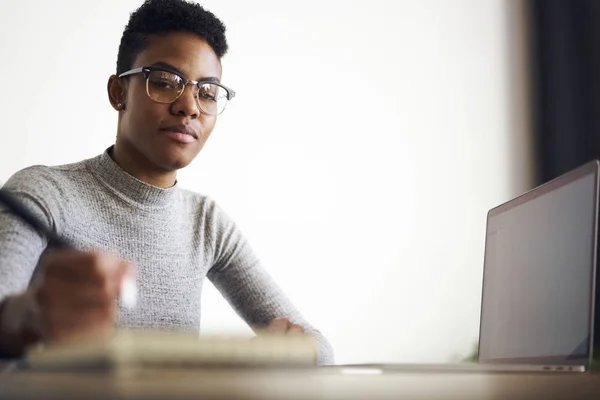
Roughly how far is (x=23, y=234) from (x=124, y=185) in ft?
1.10

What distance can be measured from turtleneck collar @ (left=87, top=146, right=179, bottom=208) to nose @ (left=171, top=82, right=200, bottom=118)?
0.15m

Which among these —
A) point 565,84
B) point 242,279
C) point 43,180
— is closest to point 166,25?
point 43,180

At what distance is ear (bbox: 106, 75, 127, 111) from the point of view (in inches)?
62.3

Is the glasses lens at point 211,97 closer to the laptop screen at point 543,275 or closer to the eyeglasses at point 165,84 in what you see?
the eyeglasses at point 165,84

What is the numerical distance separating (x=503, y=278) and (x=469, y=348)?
2034 millimetres

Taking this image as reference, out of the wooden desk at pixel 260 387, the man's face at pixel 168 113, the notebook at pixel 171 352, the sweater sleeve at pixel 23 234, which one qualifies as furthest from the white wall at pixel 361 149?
the wooden desk at pixel 260 387

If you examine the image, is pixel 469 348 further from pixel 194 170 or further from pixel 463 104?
pixel 194 170

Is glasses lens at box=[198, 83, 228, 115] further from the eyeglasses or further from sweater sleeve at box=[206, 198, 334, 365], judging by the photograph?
sweater sleeve at box=[206, 198, 334, 365]

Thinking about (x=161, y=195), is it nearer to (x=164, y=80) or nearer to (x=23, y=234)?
(x=164, y=80)

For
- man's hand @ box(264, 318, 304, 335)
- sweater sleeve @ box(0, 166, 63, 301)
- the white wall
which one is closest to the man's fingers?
man's hand @ box(264, 318, 304, 335)

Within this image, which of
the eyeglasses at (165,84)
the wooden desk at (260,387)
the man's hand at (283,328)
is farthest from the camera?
the eyeglasses at (165,84)

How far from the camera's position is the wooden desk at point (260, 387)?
16.2 inches

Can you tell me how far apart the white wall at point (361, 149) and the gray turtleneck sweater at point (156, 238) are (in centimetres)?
114

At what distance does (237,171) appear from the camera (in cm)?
293
